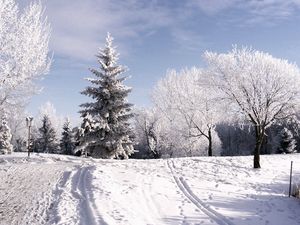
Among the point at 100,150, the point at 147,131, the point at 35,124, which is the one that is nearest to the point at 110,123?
the point at 100,150

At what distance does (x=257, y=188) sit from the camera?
21562 millimetres

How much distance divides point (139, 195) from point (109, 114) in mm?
16057

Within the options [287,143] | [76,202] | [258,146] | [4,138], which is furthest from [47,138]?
[76,202]

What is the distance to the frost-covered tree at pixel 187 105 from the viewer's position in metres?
39.3

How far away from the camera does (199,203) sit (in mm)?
16422

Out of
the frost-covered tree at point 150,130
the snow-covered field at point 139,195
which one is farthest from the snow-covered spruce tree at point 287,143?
the snow-covered field at point 139,195

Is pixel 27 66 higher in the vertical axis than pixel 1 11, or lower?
lower

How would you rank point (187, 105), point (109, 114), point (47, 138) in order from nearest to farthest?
point (109, 114) < point (187, 105) < point (47, 138)

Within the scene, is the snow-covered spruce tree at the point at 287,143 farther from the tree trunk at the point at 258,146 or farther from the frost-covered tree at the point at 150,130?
the tree trunk at the point at 258,146

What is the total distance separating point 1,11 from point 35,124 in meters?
79.9

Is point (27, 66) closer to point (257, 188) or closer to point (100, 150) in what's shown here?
point (257, 188)

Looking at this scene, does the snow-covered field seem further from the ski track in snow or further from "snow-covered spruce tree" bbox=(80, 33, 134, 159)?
"snow-covered spruce tree" bbox=(80, 33, 134, 159)

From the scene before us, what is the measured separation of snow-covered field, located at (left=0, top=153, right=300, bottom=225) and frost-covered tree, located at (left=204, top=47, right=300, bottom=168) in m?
4.24

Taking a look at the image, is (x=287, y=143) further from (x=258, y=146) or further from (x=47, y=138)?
(x=47, y=138)
